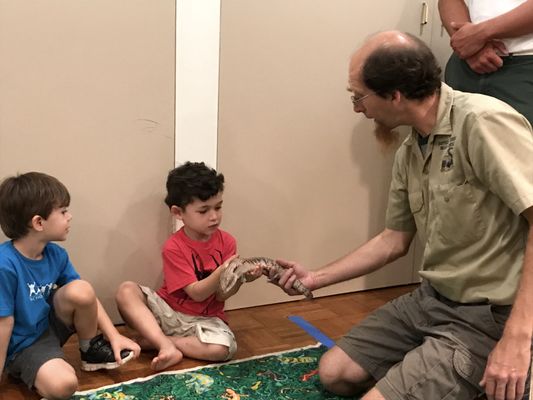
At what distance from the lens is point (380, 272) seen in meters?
2.46

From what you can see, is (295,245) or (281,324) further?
(295,245)

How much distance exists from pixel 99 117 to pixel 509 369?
50.6 inches

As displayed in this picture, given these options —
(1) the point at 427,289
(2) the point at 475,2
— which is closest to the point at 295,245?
(1) the point at 427,289

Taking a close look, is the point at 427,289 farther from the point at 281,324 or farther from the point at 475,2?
the point at 475,2

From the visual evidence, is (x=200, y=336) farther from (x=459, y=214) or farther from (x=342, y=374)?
(x=459, y=214)

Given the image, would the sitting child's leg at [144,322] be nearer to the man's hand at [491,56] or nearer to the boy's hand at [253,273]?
the boy's hand at [253,273]

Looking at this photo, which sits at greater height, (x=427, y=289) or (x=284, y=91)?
(x=284, y=91)

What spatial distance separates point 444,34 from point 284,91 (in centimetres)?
70

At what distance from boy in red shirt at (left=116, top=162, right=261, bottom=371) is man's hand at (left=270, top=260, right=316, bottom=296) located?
145 mm

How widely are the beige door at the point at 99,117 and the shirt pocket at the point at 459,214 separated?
0.89 meters

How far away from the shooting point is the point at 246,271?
1676 mm

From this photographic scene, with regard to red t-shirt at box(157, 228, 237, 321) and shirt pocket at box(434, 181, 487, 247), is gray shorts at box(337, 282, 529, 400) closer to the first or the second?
shirt pocket at box(434, 181, 487, 247)

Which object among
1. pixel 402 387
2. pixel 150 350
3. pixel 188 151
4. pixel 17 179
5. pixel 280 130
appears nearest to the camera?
pixel 402 387

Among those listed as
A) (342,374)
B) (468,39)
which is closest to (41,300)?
(342,374)
